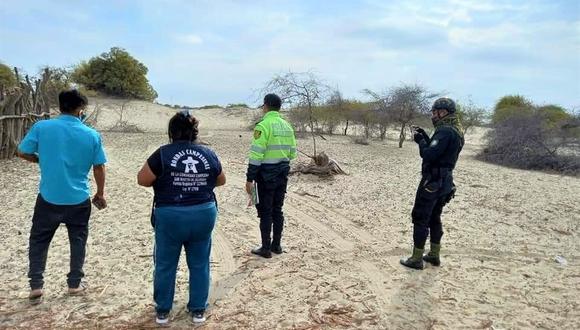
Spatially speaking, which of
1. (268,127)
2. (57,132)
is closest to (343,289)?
(268,127)

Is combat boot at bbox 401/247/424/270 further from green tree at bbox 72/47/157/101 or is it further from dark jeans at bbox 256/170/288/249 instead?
green tree at bbox 72/47/157/101

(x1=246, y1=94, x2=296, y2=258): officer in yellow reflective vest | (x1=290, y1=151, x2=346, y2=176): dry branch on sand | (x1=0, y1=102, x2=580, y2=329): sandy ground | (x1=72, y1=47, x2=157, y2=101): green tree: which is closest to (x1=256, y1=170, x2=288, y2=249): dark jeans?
(x1=246, y1=94, x2=296, y2=258): officer in yellow reflective vest

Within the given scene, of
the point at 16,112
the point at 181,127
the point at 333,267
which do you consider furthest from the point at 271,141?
the point at 16,112

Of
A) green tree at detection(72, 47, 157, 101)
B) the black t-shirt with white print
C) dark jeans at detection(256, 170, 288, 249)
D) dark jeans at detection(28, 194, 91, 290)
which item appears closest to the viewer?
the black t-shirt with white print

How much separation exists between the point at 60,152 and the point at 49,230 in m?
0.64

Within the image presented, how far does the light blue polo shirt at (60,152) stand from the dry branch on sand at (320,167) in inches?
273

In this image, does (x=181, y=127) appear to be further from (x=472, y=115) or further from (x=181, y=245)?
(x=472, y=115)

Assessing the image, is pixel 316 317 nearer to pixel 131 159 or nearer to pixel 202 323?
pixel 202 323

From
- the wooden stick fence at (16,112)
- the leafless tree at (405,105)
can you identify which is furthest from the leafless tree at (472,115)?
the wooden stick fence at (16,112)

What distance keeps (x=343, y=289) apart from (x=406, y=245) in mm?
1822

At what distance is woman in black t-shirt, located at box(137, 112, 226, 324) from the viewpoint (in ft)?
11.0

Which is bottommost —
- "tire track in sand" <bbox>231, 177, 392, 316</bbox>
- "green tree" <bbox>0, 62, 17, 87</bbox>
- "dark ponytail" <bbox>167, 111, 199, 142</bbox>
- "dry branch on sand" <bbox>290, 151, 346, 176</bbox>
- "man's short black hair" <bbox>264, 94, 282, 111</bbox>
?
"tire track in sand" <bbox>231, 177, 392, 316</bbox>

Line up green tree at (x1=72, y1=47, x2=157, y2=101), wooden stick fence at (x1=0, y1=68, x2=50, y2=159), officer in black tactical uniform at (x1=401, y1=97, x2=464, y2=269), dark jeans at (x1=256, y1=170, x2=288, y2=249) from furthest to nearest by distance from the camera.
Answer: green tree at (x1=72, y1=47, x2=157, y2=101), wooden stick fence at (x1=0, y1=68, x2=50, y2=159), dark jeans at (x1=256, y1=170, x2=288, y2=249), officer in black tactical uniform at (x1=401, y1=97, x2=464, y2=269)

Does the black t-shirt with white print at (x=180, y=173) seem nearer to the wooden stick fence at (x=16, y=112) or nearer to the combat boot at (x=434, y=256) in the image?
the combat boot at (x=434, y=256)
